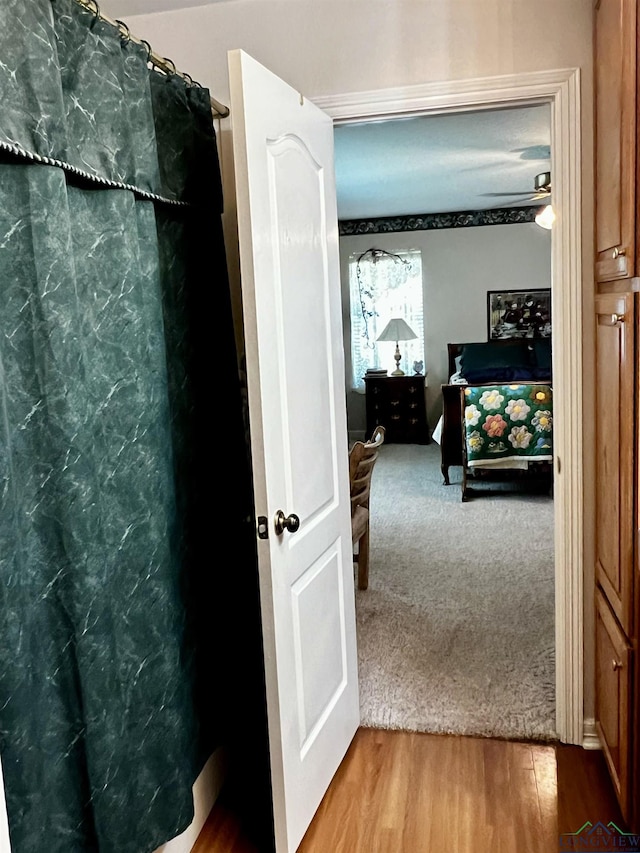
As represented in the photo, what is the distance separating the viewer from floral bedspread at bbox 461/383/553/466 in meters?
5.21

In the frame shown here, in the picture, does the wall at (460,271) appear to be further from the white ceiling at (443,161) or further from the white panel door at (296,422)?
the white panel door at (296,422)

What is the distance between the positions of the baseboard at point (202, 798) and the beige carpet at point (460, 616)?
593mm

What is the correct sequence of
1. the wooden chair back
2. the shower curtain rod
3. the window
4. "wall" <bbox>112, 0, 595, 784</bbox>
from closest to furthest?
1. the shower curtain rod
2. "wall" <bbox>112, 0, 595, 784</bbox>
3. the wooden chair back
4. the window

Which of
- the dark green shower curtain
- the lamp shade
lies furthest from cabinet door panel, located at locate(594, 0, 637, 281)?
the lamp shade

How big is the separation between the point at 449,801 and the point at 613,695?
586 millimetres

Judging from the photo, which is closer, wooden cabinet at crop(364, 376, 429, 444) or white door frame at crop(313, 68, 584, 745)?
white door frame at crop(313, 68, 584, 745)

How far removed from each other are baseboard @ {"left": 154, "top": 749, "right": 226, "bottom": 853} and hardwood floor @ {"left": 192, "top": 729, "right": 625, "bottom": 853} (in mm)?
34

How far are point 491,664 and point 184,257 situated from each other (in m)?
2.04

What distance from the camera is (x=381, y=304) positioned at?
793 centimetres

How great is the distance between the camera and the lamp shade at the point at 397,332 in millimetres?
7586

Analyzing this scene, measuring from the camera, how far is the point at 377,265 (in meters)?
7.85

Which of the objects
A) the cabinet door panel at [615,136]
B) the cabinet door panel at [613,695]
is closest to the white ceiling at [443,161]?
the cabinet door panel at [615,136]

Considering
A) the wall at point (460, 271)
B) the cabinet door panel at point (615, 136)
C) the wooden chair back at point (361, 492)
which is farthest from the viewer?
the wall at point (460, 271)

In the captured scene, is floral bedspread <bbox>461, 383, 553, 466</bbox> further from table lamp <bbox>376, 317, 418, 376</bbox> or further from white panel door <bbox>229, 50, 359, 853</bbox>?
white panel door <bbox>229, 50, 359, 853</bbox>
